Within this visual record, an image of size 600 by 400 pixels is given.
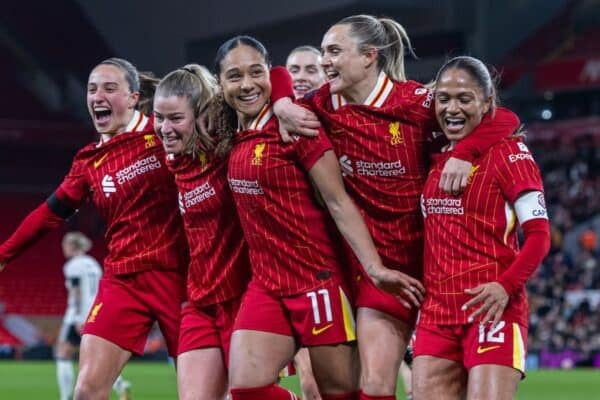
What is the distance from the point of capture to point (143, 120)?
6.25m

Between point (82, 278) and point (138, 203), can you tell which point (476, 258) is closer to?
point (138, 203)

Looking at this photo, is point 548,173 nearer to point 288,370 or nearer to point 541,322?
point 541,322

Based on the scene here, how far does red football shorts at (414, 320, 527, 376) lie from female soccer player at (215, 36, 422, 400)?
0.24 meters

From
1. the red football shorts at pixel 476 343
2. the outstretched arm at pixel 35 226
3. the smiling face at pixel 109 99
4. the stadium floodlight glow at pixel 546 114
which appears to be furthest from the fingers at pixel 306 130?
the stadium floodlight glow at pixel 546 114

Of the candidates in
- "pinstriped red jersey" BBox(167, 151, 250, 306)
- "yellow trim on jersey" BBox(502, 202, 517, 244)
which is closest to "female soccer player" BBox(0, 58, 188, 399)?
"pinstriped red jersey" BBox(167, 151, 250, 306)

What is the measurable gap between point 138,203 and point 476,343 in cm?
208

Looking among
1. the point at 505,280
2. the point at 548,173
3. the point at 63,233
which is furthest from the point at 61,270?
the point at 505,280

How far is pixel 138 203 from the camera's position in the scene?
6.02 metres

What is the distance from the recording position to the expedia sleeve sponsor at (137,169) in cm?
600

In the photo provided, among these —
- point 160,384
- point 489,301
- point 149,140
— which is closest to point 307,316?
point 489,301

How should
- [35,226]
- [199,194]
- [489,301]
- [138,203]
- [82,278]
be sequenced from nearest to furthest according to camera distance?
[489,301] < [199,194] < [138,203] < [35,226] < [82,278]

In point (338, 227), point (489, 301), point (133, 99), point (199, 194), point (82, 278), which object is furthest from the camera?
point (82, 278)

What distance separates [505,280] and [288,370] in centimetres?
197

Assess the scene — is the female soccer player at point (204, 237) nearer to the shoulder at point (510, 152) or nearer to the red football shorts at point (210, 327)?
the red football shorts at point (210, 327)
